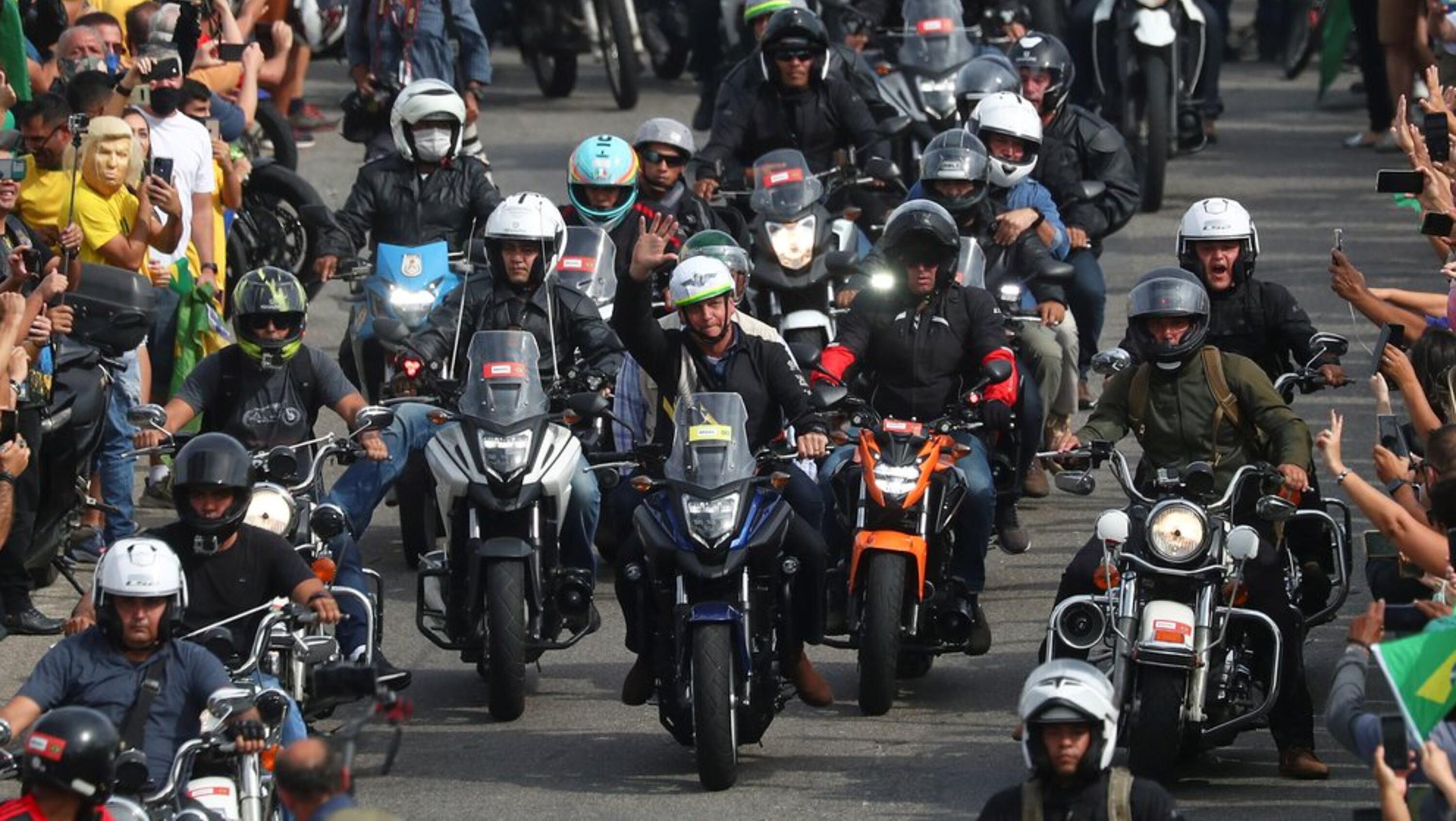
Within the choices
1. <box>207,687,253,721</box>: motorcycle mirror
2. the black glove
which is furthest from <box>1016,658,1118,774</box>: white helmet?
the black glove

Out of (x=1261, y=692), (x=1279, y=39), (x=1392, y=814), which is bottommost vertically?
(x=1279, y=39)

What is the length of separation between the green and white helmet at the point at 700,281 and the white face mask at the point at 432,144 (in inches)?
138

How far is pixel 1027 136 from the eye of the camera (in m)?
15.1

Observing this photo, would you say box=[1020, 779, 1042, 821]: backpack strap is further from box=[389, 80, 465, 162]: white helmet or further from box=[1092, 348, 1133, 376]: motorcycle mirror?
box=[389, 80, 465, 162]: white helmet

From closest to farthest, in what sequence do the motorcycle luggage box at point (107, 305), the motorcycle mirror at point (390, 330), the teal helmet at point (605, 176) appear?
1. the motorcycle mirror at point (390, 330)
2. the motorcycle luggage box at point (107, 305)
3. the teal helmet at point (605, 176)

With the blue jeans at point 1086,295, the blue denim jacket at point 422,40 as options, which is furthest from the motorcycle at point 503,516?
the blue denim jacket at point 422,40

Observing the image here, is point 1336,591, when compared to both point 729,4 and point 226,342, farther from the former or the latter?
point 729,4

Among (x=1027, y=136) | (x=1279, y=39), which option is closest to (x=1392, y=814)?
(x=1027, y=136)

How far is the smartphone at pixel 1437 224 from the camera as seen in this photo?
11719 mm

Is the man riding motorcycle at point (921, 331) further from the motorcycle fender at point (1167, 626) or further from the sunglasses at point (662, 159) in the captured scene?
the sunglasses at point (662, 159)

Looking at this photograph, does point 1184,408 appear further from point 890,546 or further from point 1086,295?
point 1086,295

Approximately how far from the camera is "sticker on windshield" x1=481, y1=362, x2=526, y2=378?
11.9 meters

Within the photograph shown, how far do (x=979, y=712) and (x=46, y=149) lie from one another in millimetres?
5018

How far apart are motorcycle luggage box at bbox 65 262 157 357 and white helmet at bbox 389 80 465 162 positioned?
1782mm
